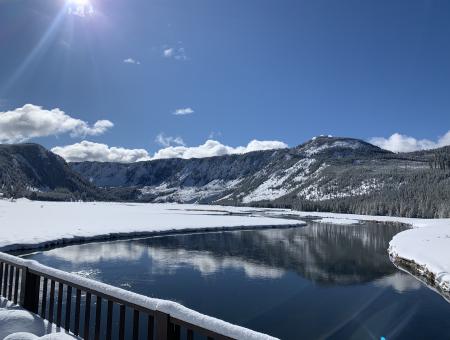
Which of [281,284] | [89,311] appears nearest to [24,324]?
[89,311]

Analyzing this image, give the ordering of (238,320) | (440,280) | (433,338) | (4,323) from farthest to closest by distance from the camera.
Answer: (440,280), (238,320), (433,338), (4,323)

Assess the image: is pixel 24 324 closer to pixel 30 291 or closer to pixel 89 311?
pixel 30 291

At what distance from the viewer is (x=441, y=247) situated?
41.7m

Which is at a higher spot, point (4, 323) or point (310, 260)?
point (4, 323)

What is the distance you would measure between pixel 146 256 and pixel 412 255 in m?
25.5

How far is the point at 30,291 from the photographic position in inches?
437

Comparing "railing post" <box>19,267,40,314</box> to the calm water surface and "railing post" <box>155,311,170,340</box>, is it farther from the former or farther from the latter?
the calm water surface

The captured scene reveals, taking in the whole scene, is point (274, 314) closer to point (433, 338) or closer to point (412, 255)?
point (433, 338)

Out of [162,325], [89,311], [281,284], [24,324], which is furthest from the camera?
[281,284]

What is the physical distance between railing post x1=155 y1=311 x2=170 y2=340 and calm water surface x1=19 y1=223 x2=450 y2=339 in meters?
13.0

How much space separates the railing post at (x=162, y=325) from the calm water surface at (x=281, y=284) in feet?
42.6

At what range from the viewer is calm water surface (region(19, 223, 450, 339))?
67.4 feet

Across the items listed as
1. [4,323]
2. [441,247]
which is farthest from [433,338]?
[441,247]

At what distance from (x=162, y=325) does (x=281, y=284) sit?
23535mm
